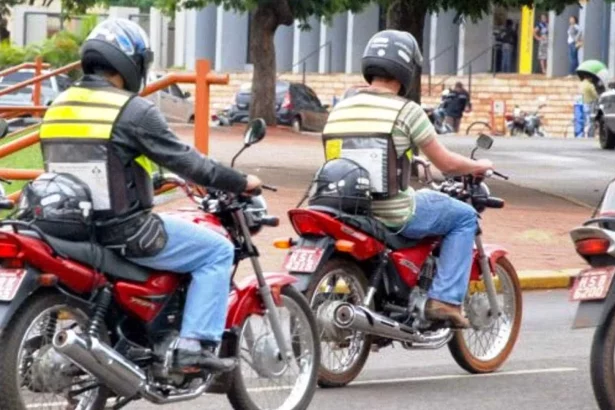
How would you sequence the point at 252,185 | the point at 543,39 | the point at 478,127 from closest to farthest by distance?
the point at 252,185 < the point at 478,127 < the point at 543,39

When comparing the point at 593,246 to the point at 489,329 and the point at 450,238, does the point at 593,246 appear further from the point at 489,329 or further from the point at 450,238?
the point at 489,329

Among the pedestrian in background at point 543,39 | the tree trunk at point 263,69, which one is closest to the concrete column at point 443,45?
the pedestrian in background at point 543,39

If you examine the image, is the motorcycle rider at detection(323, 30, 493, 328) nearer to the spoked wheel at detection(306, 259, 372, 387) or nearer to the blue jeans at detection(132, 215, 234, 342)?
the spoked wheel at detection(306, 259, 372, 387)

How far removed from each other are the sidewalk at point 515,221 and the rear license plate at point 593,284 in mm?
6371

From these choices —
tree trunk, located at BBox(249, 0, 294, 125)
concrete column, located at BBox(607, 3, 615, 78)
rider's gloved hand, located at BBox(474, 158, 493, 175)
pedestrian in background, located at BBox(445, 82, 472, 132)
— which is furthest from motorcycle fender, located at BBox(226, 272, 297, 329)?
concrete column, located at BBox(607, 3, 615, 78)

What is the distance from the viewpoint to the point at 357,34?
60.2 metres

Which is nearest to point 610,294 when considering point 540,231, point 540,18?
point 540,231

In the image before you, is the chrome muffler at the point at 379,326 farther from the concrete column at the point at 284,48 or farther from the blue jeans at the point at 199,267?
the concrete column at the point at 284,48

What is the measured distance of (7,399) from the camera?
7.07 m

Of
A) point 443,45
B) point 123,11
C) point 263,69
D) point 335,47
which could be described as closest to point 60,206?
point 263,69

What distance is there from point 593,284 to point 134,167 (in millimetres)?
2058

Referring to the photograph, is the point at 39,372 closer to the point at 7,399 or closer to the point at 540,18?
the point at 7,399

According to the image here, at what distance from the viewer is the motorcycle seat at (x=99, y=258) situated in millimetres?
7316

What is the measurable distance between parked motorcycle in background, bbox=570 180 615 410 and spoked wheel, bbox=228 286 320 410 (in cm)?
122
